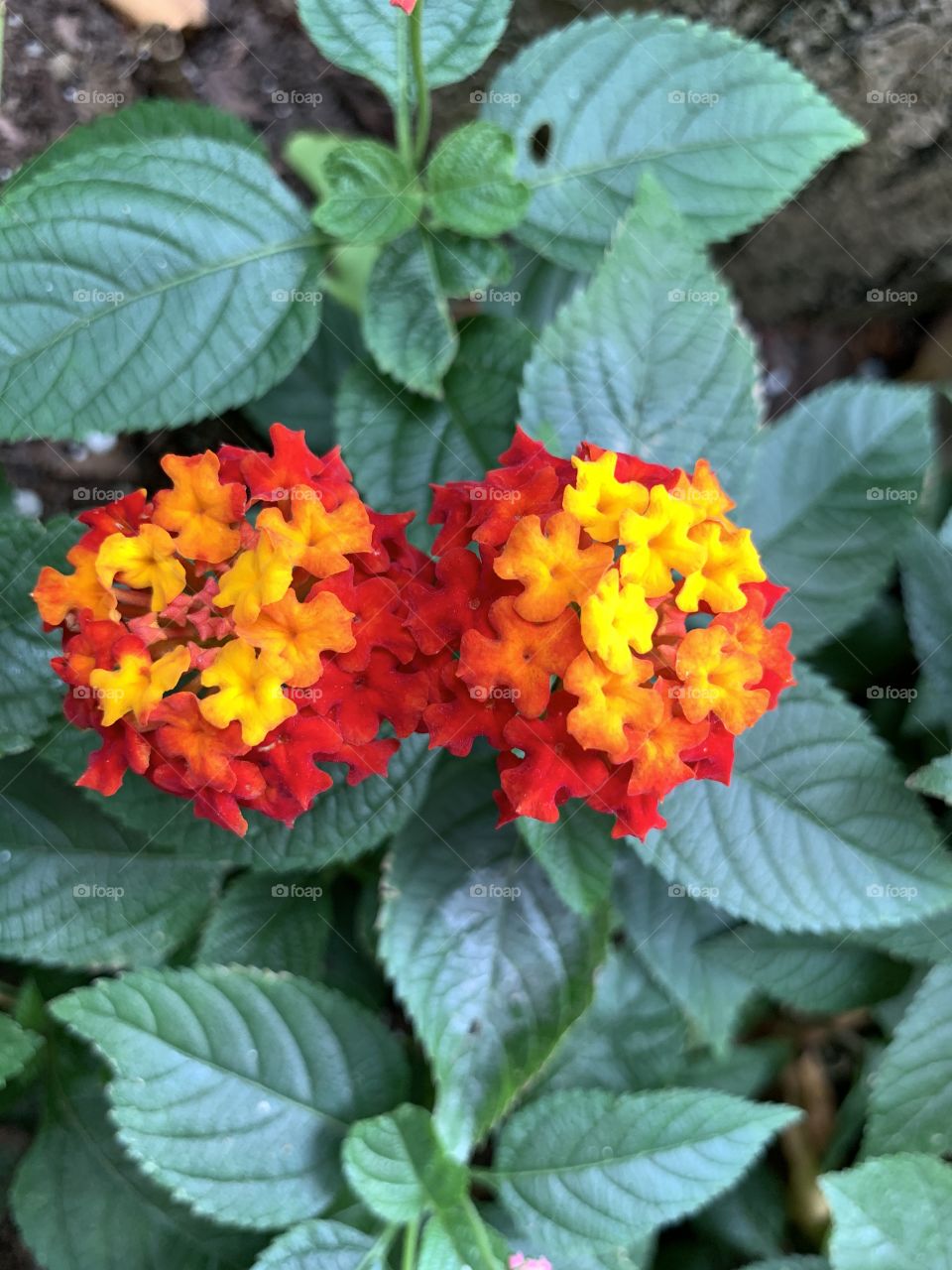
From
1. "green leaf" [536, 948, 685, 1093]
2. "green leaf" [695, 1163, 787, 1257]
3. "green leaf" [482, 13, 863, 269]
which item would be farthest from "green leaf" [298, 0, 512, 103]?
"green leaf" [695, 1163, 787, 1257]

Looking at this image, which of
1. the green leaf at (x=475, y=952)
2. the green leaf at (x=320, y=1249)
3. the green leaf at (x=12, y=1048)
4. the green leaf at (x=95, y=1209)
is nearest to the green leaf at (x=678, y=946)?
the green leaf at (x=475, y=952)

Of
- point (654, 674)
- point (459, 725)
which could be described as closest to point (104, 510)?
point (459, 725)

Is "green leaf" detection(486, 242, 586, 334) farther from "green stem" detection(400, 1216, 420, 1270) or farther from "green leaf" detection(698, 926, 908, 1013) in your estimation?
"green stem" detection(400, 1216, 420, 1270)

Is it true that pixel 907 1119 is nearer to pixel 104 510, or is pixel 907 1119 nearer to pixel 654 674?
pixel 654 674

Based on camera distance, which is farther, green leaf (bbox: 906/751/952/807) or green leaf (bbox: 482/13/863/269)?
green leaf (bbox: 482/13/863/269)

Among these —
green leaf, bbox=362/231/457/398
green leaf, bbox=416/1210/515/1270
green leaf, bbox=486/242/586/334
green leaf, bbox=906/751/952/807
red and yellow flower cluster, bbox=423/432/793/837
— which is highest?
green leaf, bbox=362/231/457/398

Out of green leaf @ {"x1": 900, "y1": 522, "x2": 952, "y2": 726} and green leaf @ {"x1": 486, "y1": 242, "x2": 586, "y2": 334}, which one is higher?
green leaf @ {"x1": 486, "y1": 242, "x2": 586, "y2": 334}

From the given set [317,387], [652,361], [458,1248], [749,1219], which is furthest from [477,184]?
[749,1219]
